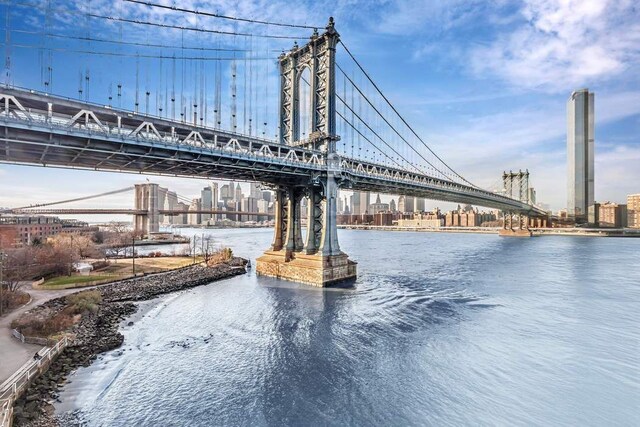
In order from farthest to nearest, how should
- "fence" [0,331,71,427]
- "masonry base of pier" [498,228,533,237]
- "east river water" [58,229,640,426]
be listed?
"masonry base of pier" [498,228,533,237], "east river water" [58,229,640,426], "fence" [0,331,71,427]

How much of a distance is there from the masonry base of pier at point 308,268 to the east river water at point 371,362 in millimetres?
2923

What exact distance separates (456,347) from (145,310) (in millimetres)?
21011

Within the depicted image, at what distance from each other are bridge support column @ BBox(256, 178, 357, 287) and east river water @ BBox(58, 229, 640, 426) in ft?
12.0

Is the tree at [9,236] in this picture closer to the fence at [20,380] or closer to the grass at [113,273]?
the grass at [113,273]

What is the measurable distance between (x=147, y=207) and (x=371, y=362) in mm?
128721

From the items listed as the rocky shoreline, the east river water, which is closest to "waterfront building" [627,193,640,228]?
the east river water

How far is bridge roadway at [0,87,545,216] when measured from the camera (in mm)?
17016

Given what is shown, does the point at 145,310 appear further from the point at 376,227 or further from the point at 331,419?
the point at 376,227

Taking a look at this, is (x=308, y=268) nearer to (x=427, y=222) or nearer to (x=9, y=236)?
(x=9, y=236)

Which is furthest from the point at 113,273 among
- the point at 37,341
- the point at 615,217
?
the point at 615,217

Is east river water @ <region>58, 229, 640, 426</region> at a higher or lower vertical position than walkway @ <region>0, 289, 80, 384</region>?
lower

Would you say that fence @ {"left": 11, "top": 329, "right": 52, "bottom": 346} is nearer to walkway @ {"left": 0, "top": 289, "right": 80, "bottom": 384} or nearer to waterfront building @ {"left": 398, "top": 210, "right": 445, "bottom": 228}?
walkway @ {"left": 0, "top": 289, "right": 80, "bottom": 384}

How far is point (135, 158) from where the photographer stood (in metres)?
22.6

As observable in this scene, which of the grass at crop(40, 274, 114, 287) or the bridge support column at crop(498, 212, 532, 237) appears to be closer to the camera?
the grass at crop(40, 274, 114, 287)
